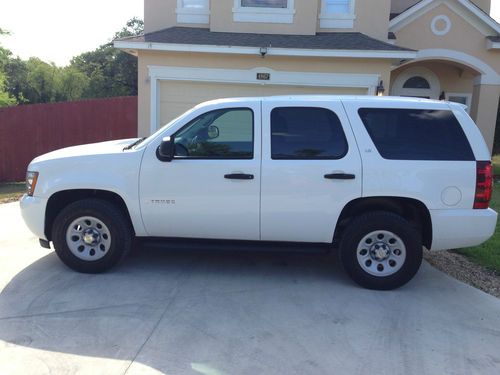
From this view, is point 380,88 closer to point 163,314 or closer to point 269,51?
point 269,51

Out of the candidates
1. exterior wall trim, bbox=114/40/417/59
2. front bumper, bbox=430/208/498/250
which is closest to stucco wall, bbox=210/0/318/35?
exterior wall trim, bbox=114/40/417/59

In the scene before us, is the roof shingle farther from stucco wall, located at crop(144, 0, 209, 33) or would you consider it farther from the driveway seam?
the driveway seam

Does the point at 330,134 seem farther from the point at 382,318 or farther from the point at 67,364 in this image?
the point at 67,364

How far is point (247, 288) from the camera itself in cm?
488

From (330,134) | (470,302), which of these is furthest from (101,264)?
(470,302)

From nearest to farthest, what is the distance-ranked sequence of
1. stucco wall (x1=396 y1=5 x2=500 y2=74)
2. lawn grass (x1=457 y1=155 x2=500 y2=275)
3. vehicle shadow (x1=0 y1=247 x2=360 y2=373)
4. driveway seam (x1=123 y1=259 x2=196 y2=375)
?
driveway seam (x1=123 y1=259 x2=196 y2=375) < vehicle shadow (x1=0 y1=247 x2=360 y2=373) < lawn grass (x1=457 y1=155 x2=500 y2=275) < stucco wall (x1=396 y1=5 x2=500 y2=74)

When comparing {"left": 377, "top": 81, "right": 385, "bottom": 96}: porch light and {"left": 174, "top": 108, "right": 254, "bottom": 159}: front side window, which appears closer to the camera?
{"left": 174, "top": 108, "right": 254, "bottom": 159}: front side window

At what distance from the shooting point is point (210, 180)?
484 centimetres

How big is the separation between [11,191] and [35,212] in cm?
830

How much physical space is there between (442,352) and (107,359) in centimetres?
261

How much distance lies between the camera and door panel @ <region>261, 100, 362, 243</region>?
15.6ft

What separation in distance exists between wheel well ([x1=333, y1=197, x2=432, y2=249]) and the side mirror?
75.0 inches

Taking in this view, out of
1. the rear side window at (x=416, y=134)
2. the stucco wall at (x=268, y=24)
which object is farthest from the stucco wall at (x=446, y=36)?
the rear side window at (x=416, y=134)

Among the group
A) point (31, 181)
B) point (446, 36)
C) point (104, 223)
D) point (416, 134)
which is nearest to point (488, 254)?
point (416, 134)
